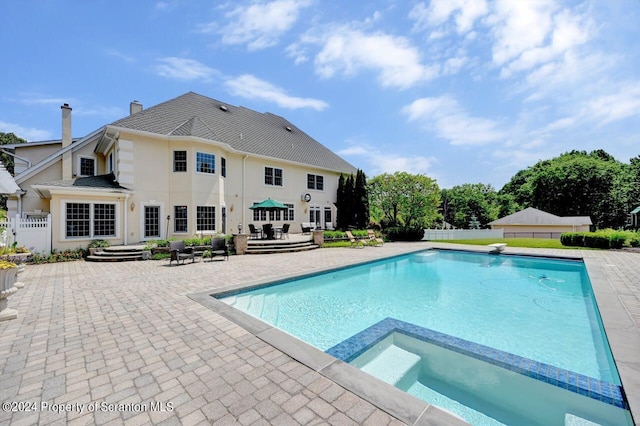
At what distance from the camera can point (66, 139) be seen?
54.1 feet

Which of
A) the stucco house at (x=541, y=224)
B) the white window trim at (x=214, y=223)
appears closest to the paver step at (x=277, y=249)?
the white window trim at (x=214, y=223)

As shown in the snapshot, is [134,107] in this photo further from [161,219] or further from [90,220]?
[90,220]

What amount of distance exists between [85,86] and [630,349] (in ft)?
69.9

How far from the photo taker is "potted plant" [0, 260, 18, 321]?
4.65 metres

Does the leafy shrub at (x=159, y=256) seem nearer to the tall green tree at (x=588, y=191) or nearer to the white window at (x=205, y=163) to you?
the white window at (x=205, y=163)

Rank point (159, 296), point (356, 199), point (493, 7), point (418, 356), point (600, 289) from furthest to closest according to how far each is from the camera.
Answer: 1. point (356, 199)
2. point (493, 7)
3. point (600, 289)
4. point (159, 296)
5. point (418, 356)

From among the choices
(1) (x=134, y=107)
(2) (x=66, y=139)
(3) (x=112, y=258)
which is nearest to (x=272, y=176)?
(1) (x=134, y=107)

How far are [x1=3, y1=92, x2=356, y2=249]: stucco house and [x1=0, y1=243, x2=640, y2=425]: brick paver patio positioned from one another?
28.1ft

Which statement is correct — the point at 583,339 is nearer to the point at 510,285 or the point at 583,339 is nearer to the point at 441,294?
the point at 441,294

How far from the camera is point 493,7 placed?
26.2ft

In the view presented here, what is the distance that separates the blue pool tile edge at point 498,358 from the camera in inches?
122

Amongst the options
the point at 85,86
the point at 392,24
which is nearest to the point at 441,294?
the point at 392,24

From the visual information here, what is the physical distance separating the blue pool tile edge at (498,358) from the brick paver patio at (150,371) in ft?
4.64

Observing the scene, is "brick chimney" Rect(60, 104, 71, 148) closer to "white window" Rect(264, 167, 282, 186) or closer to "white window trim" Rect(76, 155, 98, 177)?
"white window trim" Rect(76, 155, 98, 177)
